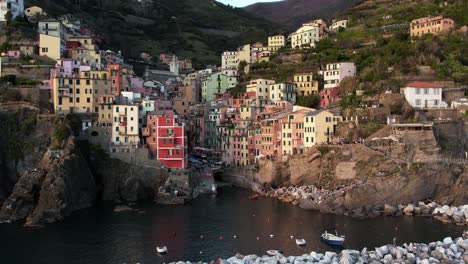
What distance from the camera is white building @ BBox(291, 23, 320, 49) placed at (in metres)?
94.6

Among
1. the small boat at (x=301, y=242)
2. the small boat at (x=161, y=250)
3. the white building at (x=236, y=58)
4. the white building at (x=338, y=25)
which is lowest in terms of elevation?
the small boat at (x=161, y=250)

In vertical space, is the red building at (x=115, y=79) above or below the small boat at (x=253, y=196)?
above

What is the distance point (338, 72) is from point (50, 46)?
38645 mm

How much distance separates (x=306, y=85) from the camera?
78688mm

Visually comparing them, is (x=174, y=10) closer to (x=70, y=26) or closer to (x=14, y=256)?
(x=70, y=26)

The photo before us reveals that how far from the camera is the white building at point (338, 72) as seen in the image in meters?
75.7

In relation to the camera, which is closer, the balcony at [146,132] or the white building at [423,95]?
the balcony at [146,132]

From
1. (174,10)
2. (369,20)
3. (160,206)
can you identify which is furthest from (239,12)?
(160,206)

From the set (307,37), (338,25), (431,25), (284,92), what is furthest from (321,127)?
(338,25)

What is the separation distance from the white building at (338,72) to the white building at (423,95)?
1253 cm

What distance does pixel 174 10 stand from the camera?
164 m

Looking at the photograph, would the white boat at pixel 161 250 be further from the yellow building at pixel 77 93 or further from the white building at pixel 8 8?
the white building at pixel 8 8

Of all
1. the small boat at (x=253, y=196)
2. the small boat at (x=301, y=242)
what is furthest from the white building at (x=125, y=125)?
the small boat at (x=301, y=242)

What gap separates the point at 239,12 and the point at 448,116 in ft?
435
